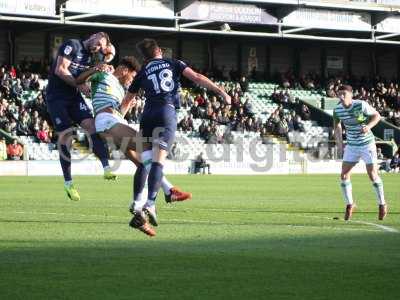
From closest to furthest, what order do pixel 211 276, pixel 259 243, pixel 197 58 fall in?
pixel 211 276 < pixel 259 243 < pixel 197 58

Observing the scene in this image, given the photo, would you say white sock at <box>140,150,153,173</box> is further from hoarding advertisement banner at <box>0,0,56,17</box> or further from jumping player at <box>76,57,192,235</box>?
hoarding advertisement banner at <box>0,0,56,17</box>

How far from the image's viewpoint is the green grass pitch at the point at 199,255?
24.7 feet

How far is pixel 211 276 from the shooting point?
26.9ft

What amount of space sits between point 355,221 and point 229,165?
2961 centimetres

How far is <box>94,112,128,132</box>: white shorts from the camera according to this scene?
13016 millimetres

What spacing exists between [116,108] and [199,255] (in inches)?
158

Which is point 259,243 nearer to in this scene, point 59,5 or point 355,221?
point 355,221

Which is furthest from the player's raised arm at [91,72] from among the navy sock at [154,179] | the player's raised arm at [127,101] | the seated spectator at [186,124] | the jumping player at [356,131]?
the seated spectator at [186,124]

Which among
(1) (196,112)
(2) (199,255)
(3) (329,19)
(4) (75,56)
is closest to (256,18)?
(3) (329,19)

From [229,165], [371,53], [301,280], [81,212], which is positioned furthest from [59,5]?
[301,280]

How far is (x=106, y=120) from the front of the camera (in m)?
13.0

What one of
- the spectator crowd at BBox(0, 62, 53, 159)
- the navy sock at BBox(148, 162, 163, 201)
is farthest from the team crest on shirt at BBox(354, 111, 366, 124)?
the spectator crowd at BBox(0, 62, 53, 159)

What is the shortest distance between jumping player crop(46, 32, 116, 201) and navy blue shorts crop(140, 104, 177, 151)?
220cm

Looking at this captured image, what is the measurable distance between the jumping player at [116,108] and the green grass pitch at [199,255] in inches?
36.6
